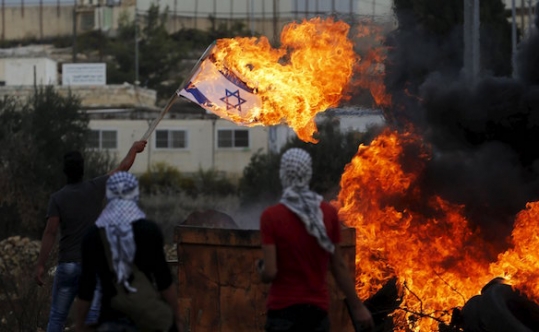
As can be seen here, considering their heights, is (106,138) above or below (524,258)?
above

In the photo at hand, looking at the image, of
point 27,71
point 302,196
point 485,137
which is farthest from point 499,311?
point 27,71

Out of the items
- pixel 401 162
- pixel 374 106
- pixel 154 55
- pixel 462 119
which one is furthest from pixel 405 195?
pixel 154 55

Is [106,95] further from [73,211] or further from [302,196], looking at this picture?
[302,196]

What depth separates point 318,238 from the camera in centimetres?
656

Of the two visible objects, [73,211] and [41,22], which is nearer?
[73,211]

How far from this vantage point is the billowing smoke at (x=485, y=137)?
11.3 m

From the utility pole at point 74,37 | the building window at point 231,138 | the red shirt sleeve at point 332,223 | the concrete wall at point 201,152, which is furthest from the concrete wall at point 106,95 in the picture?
the red shirt sleeve at point 332,223

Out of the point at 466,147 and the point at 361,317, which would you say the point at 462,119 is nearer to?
the point at 466,147

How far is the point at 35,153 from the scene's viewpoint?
3459cm

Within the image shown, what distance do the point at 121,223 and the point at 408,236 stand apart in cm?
516

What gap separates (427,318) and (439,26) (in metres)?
15.4

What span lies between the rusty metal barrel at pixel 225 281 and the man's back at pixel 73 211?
978mm

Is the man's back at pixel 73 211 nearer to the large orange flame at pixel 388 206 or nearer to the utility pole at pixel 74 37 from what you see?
the large orange flame at pixel 388 206

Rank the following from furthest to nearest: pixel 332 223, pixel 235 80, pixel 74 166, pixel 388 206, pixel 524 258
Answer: pixel 388 206, pixel 235 80, pixel 524 258, pixel 74 166, pixel 332 223
